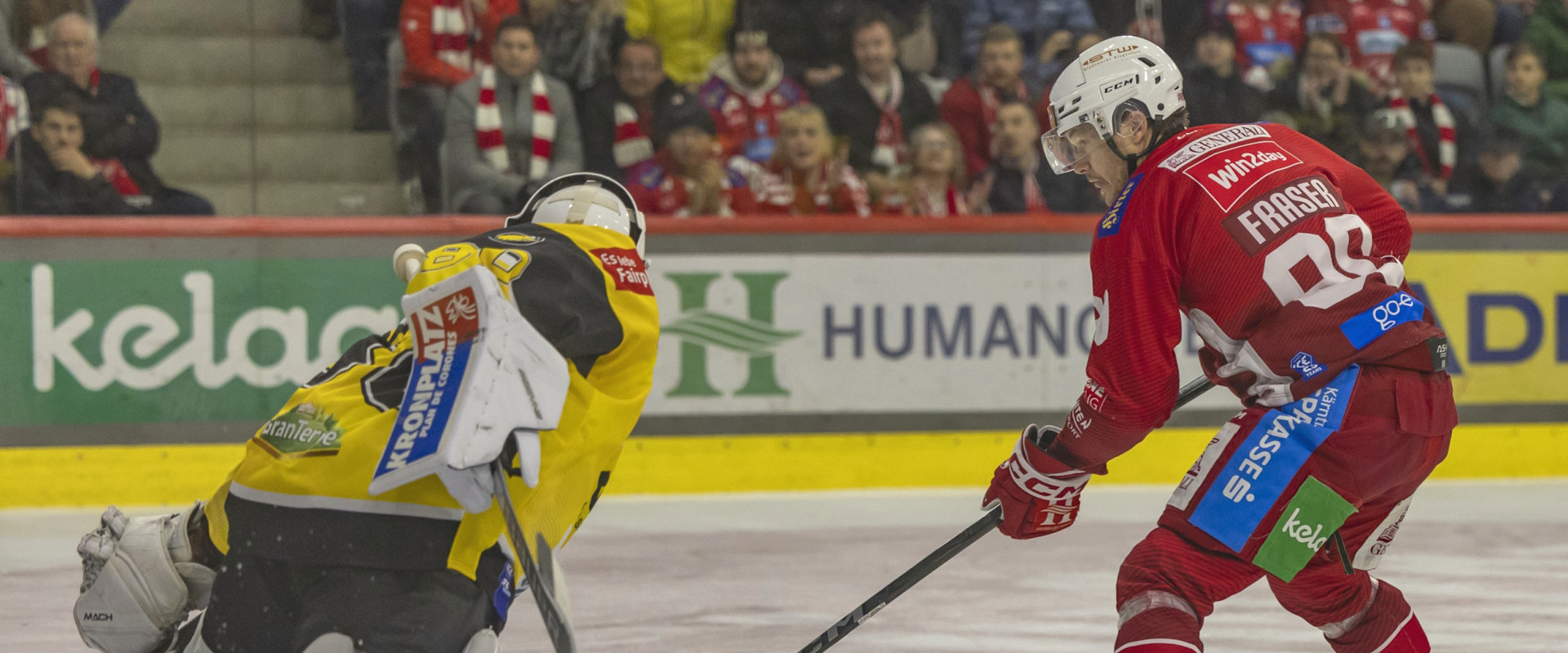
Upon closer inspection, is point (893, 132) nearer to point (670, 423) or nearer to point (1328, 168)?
point (670, 423)

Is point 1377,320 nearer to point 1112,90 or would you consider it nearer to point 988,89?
point 1112,90

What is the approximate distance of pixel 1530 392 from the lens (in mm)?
6602

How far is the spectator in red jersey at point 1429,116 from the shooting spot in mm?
6836

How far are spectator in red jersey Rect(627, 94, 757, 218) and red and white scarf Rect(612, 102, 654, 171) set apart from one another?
0.11ft

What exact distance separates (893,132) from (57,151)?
3156mm

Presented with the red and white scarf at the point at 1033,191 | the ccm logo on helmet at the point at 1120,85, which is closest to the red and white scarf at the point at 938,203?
the red and white scarf at the point at 1033,191

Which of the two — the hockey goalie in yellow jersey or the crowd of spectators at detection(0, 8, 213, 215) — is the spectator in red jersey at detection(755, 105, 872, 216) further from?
Answer: the hockey goalie in yellow jersey

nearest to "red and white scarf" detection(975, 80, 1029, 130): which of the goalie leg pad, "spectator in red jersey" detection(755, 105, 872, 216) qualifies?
"spectator in red jersey" detection(755, 105, 872, 216)

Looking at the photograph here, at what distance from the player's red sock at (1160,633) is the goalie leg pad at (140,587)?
1.53 metres

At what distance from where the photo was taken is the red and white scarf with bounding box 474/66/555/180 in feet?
20.1

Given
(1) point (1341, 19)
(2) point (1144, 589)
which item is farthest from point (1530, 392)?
(2) point (1144, 589)

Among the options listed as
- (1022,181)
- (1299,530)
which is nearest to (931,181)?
(1022,181)

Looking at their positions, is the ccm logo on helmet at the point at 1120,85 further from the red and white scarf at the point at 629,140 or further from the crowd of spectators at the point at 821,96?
the red and white scarf at the point at 629,140

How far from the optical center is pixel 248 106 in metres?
5.97
